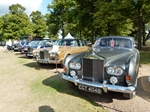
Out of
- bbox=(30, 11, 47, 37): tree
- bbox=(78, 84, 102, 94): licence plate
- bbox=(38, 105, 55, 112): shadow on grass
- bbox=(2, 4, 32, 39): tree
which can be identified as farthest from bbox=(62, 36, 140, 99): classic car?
bbox=(30, 11, 47, 37): tree

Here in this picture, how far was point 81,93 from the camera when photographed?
4.80 m

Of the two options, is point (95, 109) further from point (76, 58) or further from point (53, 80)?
point (53, 80)

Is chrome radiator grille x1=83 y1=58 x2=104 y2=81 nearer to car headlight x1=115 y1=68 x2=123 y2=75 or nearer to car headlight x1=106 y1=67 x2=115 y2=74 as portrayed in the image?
car headlight x1=106 y1=67 x2=115 y2=74

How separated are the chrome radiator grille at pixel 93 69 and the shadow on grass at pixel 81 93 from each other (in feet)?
2.01

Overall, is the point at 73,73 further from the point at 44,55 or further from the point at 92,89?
the point at 44,55

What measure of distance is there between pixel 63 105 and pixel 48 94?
0.87m

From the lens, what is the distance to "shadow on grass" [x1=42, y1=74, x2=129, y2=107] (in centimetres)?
428

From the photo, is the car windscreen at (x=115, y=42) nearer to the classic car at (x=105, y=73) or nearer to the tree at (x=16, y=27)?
the classic car at (x=105, y=73)

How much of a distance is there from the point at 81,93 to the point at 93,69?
1059 millimetres

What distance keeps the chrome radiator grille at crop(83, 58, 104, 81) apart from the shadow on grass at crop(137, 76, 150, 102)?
4.89 feet

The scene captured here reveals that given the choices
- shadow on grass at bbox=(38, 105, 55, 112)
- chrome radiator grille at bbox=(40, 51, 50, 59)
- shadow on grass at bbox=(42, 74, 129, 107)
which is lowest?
shadow on grass at bbox=(38, 105, 55, 112)

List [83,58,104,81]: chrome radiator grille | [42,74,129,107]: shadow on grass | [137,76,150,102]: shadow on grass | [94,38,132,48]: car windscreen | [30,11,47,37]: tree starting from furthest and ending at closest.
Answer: [30,11,47,37]: tree
[94,38,132,48]: car windscreen
[137,76,150,102]: shadow on grass
[42,74,129,107]: shadow on grass
[83,58,104,81]: chrome radiator grille

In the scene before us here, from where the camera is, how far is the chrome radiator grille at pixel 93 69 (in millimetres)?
4059

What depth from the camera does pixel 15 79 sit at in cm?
638
